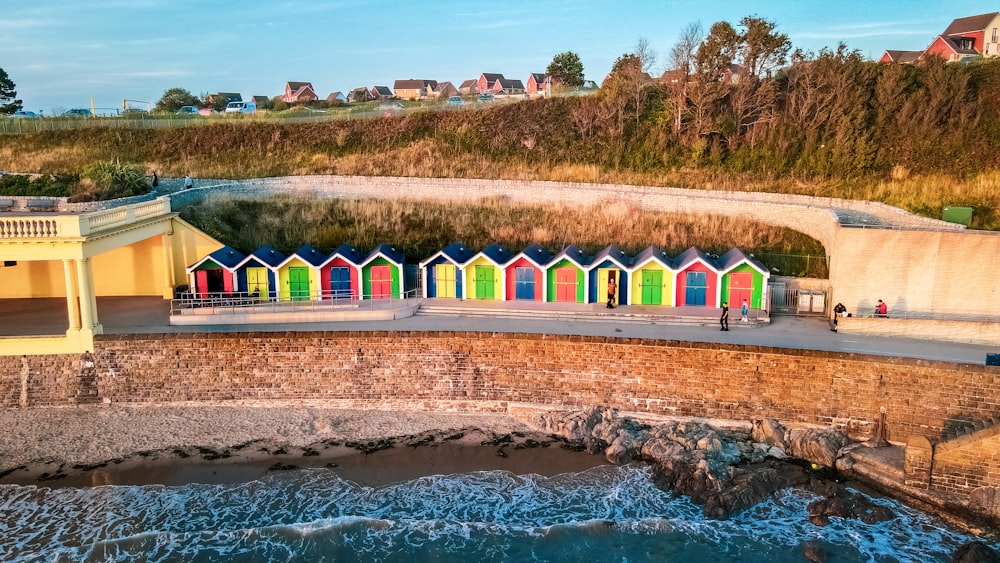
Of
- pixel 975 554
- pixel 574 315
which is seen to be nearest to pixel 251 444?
pixel 574 315

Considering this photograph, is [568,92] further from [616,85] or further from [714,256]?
[714,256]

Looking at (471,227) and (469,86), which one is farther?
(469,86)

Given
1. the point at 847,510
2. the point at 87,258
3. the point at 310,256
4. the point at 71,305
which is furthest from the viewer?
the point at 310,256

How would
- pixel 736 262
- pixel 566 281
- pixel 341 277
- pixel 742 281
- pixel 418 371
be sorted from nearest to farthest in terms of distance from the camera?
1. pixel 418 371
2. pixel 736 262
3. pixel 742 281
4. pixel 566 281
5. pixel 341 277

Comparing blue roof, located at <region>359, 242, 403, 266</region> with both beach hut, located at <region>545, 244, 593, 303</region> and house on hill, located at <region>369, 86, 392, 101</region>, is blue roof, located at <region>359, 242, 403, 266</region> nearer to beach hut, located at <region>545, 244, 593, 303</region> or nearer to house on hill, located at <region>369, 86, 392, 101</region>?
beach hut, located at <region>545, 244, 593, 303</region>

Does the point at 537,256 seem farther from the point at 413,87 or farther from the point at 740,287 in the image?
the point at 413,87

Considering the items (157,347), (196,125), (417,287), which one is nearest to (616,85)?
(417,287)

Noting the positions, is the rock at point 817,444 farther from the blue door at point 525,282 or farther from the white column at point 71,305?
the white column at point 71,305
